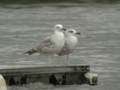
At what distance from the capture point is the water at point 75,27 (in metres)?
17.3

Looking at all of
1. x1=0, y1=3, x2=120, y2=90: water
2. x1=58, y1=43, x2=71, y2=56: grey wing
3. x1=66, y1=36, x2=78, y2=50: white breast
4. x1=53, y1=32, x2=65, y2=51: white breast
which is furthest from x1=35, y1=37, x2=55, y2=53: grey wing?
x1=0, y1=3, x2=120, y2=90: water

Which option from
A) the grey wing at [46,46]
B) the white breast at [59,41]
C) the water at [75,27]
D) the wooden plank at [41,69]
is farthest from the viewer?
the water at [75,27]

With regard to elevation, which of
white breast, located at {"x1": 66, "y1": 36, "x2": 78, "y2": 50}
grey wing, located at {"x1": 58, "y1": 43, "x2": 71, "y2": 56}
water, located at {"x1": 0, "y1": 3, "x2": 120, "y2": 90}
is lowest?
water, located at {"x1": 0, "y1": 3, "x2": 120, "y2": 90}

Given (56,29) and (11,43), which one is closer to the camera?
(56,29)

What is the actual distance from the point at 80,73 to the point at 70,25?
12.2 metres

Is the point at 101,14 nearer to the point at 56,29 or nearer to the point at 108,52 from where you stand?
the point at 108,52

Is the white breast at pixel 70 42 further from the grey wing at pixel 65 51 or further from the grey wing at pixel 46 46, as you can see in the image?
the grey wing at pixel 46 46

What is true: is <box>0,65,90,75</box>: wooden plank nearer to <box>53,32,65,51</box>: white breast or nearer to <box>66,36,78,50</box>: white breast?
<box>53,32,65,51</box>: white breast

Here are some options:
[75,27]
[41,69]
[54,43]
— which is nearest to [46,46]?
[54,43]

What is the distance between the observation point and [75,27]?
2677 cm

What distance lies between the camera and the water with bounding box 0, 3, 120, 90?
17344mm

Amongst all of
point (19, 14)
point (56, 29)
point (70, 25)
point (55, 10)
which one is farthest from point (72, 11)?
point (56, 29)

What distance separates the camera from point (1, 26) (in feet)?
90.1

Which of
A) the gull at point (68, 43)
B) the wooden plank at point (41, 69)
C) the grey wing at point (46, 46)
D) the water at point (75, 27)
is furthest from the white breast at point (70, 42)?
the water at point (75, 27)
